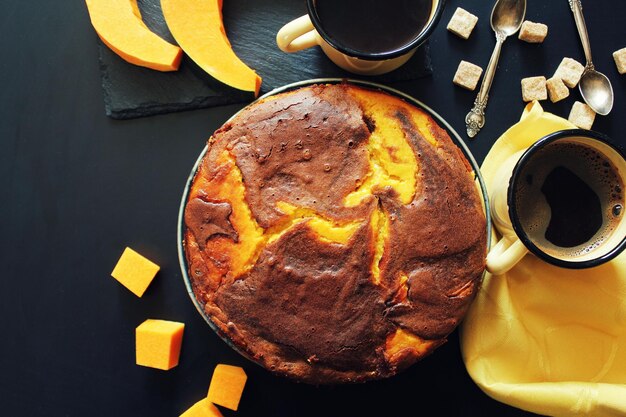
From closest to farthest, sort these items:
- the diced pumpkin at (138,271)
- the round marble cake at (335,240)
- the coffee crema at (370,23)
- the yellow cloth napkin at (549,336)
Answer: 1. the round marble cake at (335,240)
2. the coffee crema at (370,23)
3. the yellow cloth napkin at (549,336)
4. the diced pumpkin at (138,271)

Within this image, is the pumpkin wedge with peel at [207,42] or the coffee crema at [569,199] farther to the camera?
the pumpkin wedge with peel at [207,42]

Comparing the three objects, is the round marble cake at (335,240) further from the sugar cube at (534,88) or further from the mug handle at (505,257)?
the sugar cube at (534,88)

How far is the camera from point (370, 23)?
168 centimetres

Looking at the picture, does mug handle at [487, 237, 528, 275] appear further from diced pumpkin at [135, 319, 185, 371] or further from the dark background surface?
diced pumpkin at [135, 319, 185, 371]

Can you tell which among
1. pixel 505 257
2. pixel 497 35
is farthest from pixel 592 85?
pixel 505 257

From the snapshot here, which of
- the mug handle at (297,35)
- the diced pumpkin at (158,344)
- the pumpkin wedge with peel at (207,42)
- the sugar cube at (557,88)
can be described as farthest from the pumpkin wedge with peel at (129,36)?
the sugar cube at (557,88)

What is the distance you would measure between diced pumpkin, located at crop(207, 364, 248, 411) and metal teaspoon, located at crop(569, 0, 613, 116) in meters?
1.45

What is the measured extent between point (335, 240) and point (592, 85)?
3.57 feet

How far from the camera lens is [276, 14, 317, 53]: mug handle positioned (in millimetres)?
1688

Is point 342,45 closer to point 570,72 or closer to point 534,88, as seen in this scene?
point 534,88

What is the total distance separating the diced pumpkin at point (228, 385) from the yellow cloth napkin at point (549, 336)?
72cm

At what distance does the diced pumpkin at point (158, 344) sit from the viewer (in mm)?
1899

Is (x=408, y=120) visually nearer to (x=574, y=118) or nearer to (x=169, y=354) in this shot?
(x=574, y=118)

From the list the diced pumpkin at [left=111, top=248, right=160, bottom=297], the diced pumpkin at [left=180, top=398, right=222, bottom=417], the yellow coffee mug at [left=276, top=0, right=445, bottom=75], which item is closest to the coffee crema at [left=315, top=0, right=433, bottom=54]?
the yellow coffee mug at [left=276, top=0, right=445, bottom=75]
